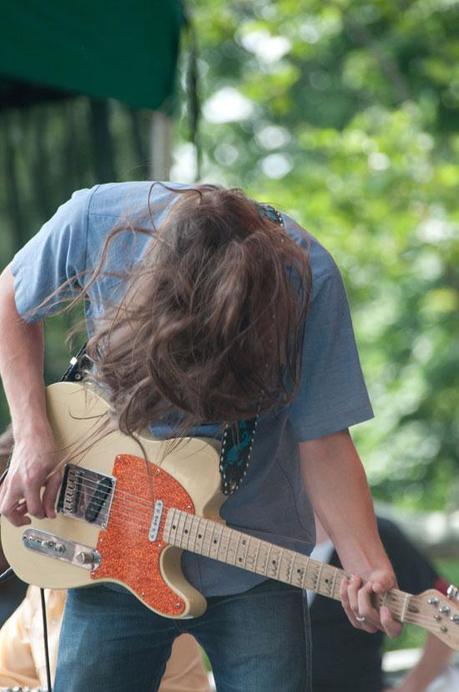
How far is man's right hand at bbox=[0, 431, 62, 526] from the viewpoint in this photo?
81.7 inches

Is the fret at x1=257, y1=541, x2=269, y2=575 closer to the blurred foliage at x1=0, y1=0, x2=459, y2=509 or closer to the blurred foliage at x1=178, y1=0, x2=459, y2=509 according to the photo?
the blurred foliage at x1=0, y1=0, x2=459, y2=509

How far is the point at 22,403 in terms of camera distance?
2.16 meters

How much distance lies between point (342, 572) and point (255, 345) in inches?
18.4

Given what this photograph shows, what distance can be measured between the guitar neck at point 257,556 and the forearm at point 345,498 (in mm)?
70

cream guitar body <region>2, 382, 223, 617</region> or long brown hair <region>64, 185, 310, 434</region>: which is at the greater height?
long brown hair <region>64, 185, 310, 434</region>

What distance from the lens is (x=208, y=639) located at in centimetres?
216

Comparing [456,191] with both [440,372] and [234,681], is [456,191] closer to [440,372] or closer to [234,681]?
[440,372]

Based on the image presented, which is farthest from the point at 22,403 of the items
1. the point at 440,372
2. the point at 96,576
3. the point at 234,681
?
the point at 440,372

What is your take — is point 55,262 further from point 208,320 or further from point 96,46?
point 96,46

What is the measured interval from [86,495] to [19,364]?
282mm

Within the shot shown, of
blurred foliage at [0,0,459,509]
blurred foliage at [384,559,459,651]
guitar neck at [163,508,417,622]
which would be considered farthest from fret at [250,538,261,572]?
blurred foliage at [384,559,459,651]

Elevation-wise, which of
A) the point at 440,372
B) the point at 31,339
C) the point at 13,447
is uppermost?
the point at 31,339

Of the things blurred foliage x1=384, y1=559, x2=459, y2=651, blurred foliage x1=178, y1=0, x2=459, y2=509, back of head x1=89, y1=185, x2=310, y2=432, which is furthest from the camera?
blurred foliage x1=384, y1=559, x2=459, y2=651

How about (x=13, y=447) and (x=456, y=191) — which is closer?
(x=13, y=447)
